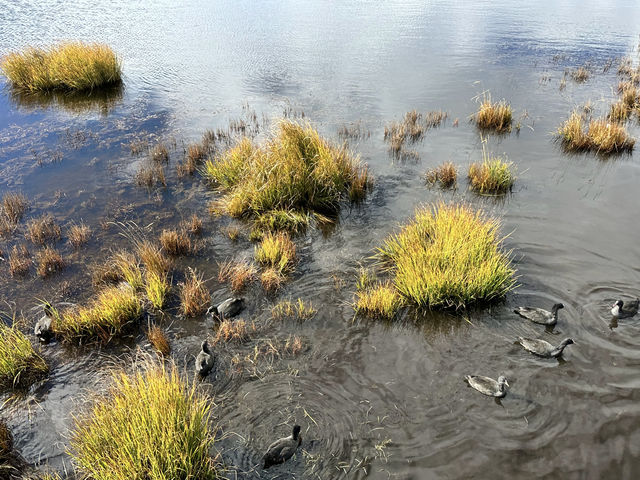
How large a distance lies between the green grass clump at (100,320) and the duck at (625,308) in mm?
8729

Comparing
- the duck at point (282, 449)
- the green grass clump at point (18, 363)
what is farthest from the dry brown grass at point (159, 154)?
the duck at point (282, 449)

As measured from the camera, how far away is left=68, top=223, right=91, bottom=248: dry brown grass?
32.7ft

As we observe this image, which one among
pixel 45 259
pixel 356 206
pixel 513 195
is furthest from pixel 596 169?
pixel 45 259

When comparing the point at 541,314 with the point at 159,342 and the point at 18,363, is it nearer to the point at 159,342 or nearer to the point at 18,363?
the point at 159,342

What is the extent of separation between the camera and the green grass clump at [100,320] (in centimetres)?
729

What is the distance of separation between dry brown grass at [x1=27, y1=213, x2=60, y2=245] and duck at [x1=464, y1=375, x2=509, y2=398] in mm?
9873

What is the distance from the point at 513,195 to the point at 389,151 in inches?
179

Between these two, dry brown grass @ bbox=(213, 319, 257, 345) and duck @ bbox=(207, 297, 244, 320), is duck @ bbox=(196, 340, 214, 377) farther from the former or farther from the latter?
duck @ bbox=(207, 297, 244, 320)

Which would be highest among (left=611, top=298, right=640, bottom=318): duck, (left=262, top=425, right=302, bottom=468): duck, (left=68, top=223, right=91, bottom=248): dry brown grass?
(left=611, top=298, right=640, bottom=318): duck

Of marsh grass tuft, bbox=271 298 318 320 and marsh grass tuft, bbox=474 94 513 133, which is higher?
marsh grass tuft, bbox=474 94 513 133

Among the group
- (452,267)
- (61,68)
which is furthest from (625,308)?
(61,68)

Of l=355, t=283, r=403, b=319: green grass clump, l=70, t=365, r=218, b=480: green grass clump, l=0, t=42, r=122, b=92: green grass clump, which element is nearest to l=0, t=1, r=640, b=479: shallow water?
l=355, t=283, r=403, b=319: green grass clump

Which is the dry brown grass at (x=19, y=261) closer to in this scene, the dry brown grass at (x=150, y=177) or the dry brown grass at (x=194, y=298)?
the dry brown grass at (x=194, y=298)

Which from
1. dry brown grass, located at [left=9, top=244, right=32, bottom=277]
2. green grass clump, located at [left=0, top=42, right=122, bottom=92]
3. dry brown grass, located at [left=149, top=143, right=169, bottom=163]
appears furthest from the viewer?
green grass clump, located at [left=0, top=42, right=122, bottom=92]
